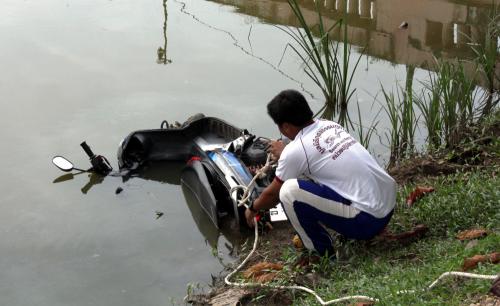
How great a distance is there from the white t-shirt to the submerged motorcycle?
3.19 feet

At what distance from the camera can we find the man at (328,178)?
4.46 meters

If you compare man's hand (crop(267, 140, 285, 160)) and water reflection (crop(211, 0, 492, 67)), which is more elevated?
water reflection (crop(211, 0, 492, 67))

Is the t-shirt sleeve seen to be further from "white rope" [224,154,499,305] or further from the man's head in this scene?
"white rope" [224,154,499,305]

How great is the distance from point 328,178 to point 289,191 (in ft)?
0.84

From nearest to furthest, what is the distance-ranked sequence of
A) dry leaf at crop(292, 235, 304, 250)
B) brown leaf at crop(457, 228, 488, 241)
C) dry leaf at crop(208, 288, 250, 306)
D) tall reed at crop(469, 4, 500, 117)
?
brown leaf at crop(457, 228, 488, 241) → dry leaf at crop(208, 288, 250, 306) → dry leaf at crop(292, 235, 304, 250) → tall reed at crop(469, 4, 500, 117)

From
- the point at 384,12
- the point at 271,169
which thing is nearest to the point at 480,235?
the point at 271,169

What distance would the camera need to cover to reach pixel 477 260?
384cm

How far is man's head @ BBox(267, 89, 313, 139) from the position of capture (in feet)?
14.7

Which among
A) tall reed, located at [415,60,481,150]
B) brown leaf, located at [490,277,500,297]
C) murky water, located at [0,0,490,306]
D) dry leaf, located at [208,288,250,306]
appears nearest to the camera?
brown leaf, located at [490,277,500,297]

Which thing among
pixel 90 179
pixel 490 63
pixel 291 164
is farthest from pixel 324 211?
pixel 490 63

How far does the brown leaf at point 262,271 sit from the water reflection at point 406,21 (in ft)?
17.5

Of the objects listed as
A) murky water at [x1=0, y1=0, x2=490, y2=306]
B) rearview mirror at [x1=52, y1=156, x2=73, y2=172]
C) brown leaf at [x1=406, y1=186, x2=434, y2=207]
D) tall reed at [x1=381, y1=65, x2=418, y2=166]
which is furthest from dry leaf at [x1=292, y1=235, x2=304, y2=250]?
rearview mirror at [x1=52, y1=156, x2=73, y2=172]

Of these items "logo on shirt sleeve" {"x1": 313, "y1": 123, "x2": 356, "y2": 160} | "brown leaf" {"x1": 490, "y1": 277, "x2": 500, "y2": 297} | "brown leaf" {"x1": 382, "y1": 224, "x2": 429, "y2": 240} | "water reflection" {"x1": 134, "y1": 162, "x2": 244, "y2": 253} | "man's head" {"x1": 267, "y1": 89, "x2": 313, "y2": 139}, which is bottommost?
"water reflection" {"x1": 134, "y1": 162, "x2": 244, "y2": 253}

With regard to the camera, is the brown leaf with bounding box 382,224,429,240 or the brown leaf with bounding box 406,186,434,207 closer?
the brown leaf with bounding box 382,224,429,240
